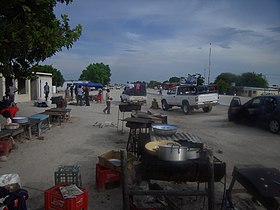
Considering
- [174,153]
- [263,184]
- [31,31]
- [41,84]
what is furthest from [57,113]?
[41,84]

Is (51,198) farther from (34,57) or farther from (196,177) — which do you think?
(34,57)

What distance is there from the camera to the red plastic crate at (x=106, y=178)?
5309mm

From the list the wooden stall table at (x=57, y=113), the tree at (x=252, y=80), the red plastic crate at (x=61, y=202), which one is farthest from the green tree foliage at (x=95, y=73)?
the red plastic crate at (x=61, y=202)

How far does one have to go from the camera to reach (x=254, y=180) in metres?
3.84

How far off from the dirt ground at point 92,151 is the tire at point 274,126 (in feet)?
0.93

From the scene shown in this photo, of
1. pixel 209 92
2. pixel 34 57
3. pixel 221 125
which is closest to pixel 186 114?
pixel 209 92

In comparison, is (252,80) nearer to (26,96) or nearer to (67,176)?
(26,96)

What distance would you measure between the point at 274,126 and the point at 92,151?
797 cm

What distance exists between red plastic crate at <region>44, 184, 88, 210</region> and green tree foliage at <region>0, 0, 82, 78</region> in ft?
11.6

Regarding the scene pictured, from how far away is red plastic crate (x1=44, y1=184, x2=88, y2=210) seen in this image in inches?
156

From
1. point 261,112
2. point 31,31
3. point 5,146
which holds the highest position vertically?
point 31,31

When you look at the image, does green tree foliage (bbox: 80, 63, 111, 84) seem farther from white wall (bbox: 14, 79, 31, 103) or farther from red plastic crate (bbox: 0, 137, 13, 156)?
red plastic crate (bbox: 0, 137, 13, 156)

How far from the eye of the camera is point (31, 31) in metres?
6.45

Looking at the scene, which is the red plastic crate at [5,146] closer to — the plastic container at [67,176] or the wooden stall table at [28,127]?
the wooden stall table at [28,127]
